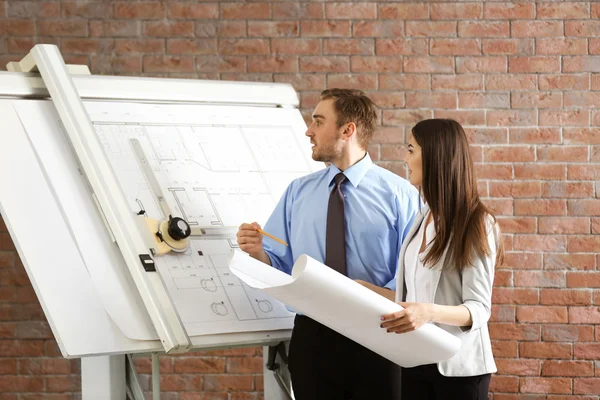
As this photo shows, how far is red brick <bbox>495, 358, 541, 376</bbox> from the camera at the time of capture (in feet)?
11.0

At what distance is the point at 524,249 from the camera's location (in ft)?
11.0

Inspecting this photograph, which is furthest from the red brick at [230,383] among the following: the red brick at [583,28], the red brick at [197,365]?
the red brick at [583,28]

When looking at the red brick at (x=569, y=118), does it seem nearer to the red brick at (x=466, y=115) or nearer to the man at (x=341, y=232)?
the red brick at (x=466, y=115)

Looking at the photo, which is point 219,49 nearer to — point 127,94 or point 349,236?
point 127,94

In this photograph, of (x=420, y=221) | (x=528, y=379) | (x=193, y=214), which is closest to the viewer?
(x=420, y=221)

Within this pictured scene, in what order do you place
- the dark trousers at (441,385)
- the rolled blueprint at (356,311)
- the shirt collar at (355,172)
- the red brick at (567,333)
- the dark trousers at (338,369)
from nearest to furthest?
the rolled blueprint at (356,311)
the dark trousers at (441,385)
the dark trousers at (338,369)
the shirt collar at (355,172)
the red brick at (567,333)

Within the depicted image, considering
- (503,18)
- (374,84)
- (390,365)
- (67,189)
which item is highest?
(503,18)

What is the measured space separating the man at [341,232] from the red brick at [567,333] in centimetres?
144

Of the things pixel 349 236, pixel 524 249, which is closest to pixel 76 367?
pixel 349 236

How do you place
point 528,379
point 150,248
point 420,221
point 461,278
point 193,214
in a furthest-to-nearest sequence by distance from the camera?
point 528,379 → point 193,214 → point 150,248 → point 420,221 → point 461,278

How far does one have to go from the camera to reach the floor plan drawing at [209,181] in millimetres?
2070

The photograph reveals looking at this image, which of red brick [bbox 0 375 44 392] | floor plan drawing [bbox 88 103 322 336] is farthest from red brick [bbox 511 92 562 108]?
red brick [bbox 0 375 44 392]

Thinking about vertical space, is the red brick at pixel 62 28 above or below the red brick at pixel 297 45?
above

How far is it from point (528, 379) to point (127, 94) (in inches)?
81.4
